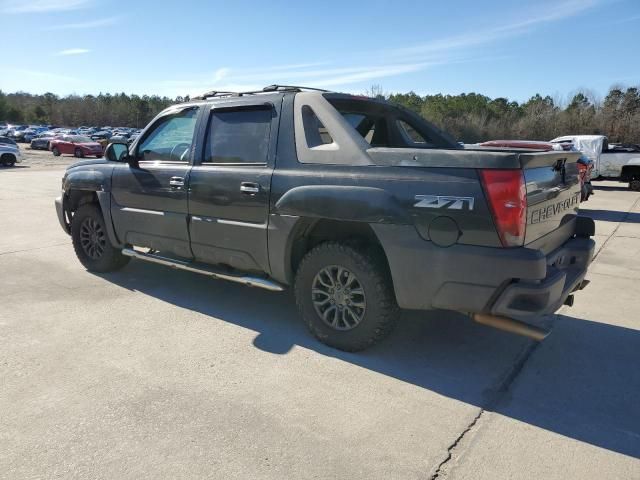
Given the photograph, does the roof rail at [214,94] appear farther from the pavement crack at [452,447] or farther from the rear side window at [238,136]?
the pavement crack at [452,447]

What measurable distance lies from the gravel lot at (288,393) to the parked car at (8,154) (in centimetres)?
2462

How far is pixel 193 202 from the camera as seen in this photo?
4.48 m

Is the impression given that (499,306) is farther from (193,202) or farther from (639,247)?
(639,247)

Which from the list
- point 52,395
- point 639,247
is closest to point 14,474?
point 52,395

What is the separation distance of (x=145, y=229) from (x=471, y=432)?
3.57m

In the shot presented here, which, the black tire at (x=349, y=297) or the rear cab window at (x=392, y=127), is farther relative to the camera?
the rear cab window at (x=392, y=127)

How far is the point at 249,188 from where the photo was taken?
4062 millimetres

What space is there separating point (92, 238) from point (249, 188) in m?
2.69

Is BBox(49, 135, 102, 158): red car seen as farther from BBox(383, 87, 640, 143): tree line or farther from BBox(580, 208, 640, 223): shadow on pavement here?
BBox(580, 208, 640, 223): shadow on pavement

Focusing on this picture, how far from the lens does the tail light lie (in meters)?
2.97

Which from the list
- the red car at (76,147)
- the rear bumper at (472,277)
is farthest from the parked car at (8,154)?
the rear bumper at (472,277)

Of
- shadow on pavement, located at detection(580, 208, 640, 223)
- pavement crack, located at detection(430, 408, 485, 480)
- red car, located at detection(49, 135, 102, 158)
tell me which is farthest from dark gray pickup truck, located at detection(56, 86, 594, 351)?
red car, located at detection(49, 135, 102, 158)

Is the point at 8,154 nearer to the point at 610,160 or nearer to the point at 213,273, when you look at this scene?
the point at 213,273

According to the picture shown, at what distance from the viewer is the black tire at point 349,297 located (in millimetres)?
3549
